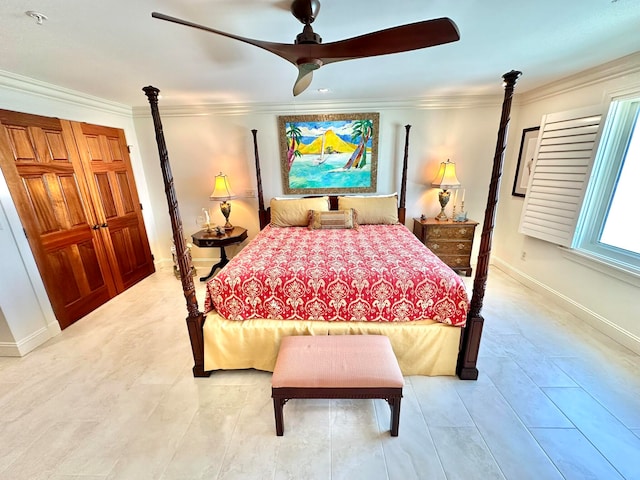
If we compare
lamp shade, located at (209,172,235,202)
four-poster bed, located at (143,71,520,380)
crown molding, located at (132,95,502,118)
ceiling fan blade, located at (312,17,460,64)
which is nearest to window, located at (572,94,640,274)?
crown molding, located at (132,95,502,118)

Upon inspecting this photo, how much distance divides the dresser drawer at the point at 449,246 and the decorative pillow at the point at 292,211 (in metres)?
1.48

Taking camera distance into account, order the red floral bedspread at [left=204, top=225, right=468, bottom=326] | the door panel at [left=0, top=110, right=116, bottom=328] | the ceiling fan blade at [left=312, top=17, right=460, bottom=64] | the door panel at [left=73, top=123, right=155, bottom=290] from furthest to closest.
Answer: the door panel at [left=73, top=123, right=155, bottom=290] → the door panel at [left=0, top=110, right=116, bottom=328] → the red floral bedspread at [left=204, top=225, right=468, bottom=326] → the ceiling fan blade at [left=312, top=17, right=460, bottom=64]

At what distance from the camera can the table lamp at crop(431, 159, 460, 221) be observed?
3.28m

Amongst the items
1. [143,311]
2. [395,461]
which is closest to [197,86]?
[143,311]

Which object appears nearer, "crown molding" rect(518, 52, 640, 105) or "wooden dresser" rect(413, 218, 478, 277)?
"crown molding" rect(518, 52, 640, 105)

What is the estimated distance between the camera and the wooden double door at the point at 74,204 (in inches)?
86.0

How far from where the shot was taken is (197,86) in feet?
8.49

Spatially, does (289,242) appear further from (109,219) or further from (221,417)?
(109,219)

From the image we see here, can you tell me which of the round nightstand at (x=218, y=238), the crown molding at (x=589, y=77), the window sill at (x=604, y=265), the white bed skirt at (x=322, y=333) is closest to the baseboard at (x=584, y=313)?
the window sill at (x=604, y=265)

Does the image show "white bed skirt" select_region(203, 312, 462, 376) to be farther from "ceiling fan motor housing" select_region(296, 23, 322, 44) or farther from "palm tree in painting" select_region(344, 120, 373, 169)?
"palm tree in painting" select_region(344, 120, 373, 169)

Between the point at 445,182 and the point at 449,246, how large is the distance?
0.83 m

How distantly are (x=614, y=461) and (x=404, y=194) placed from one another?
2841mm

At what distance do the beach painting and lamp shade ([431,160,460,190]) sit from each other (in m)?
0.83

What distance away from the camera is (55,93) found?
2426 millimetres
